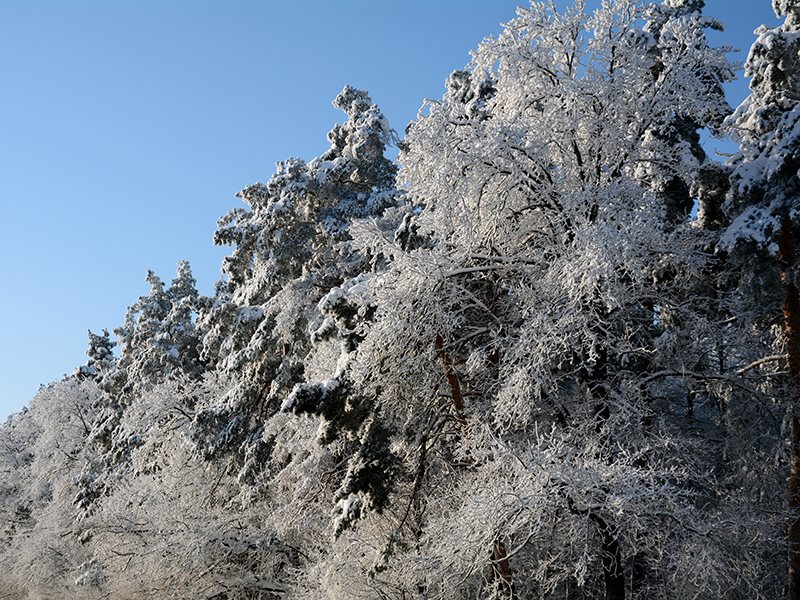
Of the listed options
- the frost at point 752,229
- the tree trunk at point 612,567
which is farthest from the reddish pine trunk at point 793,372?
the tree trunk at point 612,567

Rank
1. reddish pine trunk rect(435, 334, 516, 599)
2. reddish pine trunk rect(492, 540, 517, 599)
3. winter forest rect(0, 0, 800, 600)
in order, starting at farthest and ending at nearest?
reddish pine trunk rect(435, 334, 516, 599) → reddish pine trunk rect(492, 540, 517, 599) → winter forest rect(0, 0, 800, 600)

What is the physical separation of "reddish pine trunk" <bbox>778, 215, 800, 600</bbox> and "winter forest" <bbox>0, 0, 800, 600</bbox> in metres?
0.04

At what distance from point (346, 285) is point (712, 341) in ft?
21.5

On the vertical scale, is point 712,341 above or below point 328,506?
above

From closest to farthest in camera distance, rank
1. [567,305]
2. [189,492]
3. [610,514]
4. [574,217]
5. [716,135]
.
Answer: [610,514], [567,305], [574,217], [716,135], [189,492]

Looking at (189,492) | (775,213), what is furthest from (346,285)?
(189,492)

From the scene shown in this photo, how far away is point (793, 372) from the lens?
12.5 metres

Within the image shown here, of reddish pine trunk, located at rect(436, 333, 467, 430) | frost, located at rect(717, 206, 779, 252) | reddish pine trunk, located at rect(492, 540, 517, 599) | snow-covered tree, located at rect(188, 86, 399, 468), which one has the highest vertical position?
snow-covered tree, located at rect(188, 86, 399, 468)

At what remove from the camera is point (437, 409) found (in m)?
13.3

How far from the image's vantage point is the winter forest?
9898 millimetres

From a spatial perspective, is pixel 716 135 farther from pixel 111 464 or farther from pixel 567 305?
pixel 111 464

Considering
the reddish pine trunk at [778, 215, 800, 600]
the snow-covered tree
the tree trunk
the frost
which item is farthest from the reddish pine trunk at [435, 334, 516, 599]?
the snow-covered tree

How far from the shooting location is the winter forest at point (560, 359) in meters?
9.90

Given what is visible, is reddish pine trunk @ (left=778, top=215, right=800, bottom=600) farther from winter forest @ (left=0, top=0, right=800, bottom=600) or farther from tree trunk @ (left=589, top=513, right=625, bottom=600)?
tree trunk @ (left=589, top=513, right=625, bottom=600)
